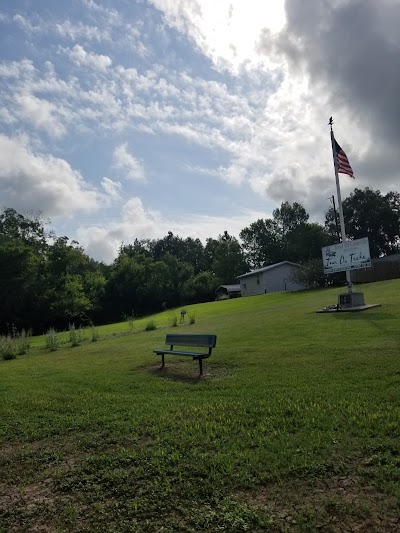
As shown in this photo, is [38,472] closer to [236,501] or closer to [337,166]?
[236,501]

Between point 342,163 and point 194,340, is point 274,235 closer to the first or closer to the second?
point 342,163

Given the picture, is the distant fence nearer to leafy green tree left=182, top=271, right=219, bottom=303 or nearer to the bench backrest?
leafy green tree left=182, top=271, right=219, bottom=303

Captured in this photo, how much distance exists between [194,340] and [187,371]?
99cm

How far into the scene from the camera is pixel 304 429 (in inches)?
208

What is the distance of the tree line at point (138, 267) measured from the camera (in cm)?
5159

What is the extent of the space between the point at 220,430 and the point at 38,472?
209 centimetres

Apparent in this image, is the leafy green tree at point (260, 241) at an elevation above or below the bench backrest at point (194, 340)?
above

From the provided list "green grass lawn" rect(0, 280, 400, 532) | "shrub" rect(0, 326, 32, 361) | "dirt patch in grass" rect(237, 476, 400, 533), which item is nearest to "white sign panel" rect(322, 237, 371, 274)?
"green grass lawn" rect(0, 280, 400, 532)

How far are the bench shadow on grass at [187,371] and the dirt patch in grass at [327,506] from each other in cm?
491

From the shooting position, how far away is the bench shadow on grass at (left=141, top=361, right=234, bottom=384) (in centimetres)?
916

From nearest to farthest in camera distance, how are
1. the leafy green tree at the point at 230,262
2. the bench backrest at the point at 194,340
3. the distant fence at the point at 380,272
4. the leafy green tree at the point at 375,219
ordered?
the bench backrest at the point at 194,340 → the distant fence at the point at 380,272 → the leafy green tree at the point at 375,219 → the leafy green tree at the point at 230,262

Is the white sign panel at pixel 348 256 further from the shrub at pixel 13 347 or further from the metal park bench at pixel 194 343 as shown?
the shrub at pixel 13 347

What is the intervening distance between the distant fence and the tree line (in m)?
3.43

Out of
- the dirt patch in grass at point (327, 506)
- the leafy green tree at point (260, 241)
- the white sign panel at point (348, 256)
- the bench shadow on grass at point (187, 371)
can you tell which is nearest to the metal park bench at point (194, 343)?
the bench shadow on grass at point (187, 371)
